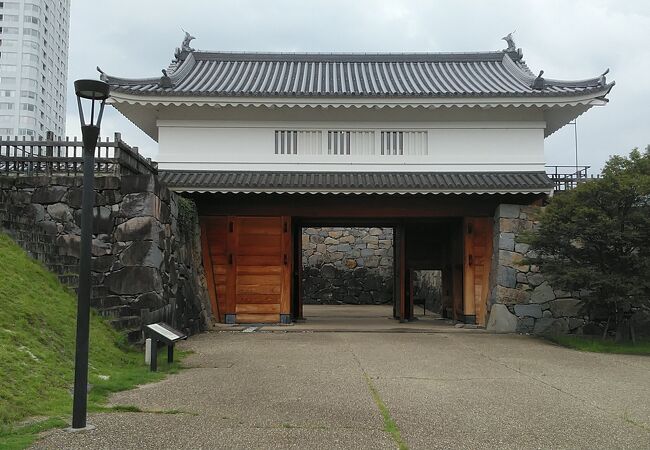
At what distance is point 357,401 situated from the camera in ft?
19.7

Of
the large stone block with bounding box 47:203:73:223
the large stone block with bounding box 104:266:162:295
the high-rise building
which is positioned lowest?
the large stone block with bounding box 104:266:162:295

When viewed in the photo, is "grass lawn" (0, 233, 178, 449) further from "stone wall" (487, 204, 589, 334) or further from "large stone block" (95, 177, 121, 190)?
"stone wall" (487, 204, 589, 334)

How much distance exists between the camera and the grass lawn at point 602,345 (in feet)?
34.4

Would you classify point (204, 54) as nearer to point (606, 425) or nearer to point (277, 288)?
point (277, 288)

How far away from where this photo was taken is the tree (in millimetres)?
10625

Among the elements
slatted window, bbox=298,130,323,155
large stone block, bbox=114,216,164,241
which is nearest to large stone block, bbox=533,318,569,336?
slatted window, bbox=298,130,323,155

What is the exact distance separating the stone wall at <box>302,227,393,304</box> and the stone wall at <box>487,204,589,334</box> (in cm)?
1373

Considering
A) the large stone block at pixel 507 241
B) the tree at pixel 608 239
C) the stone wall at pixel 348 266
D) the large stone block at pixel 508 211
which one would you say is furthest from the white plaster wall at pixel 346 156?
the stone wall at pixel 348 266

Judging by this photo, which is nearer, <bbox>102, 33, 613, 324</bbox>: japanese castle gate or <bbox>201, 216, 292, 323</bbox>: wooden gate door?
<bbox>102, 33, 613, 324</bbox>: japanese castle gate

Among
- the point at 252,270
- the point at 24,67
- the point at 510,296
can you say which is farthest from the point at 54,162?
the point at 24,67

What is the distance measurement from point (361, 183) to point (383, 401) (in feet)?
25.3

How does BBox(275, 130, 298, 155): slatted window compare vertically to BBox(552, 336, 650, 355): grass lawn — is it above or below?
above

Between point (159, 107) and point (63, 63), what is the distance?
7010 centimetres

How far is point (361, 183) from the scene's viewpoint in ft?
43.4
